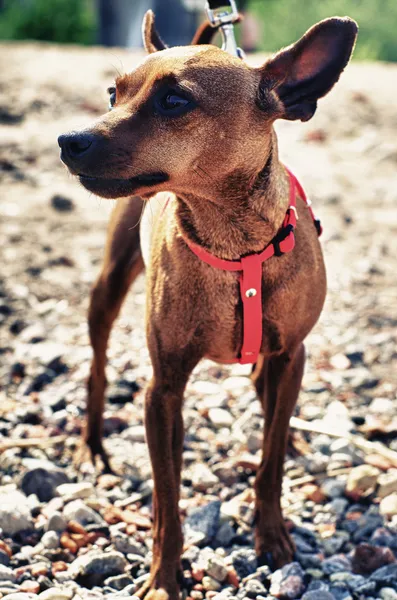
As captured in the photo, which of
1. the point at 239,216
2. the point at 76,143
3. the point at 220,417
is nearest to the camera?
the point at 76,143

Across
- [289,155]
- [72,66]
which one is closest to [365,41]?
[72,66]

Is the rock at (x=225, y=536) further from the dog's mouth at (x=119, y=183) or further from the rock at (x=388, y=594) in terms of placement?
the dog's mouth at (x=119, y=183)

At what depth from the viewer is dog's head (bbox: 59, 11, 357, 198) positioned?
2867mm

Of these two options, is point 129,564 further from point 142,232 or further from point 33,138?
point 33,138

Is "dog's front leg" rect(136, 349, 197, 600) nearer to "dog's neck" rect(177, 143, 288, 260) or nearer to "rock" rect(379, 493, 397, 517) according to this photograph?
"dog's neck" rect(177, 143, 288, 260)

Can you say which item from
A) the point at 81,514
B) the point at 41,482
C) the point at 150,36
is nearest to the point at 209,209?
the point at 150,36

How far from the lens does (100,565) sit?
3.53m

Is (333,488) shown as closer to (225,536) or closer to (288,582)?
(225,536)

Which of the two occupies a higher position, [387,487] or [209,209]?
[209,209]

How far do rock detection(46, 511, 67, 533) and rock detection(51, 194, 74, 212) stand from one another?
4217 millimetres

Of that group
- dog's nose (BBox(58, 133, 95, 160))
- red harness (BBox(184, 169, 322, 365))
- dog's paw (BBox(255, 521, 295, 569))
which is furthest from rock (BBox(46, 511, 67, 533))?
dog's nose (BBox(58, 133, 95, 160))

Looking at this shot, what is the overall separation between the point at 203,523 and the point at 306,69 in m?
2.07

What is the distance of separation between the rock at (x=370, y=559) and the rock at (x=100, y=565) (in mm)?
1000

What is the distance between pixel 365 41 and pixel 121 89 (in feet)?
88.7
